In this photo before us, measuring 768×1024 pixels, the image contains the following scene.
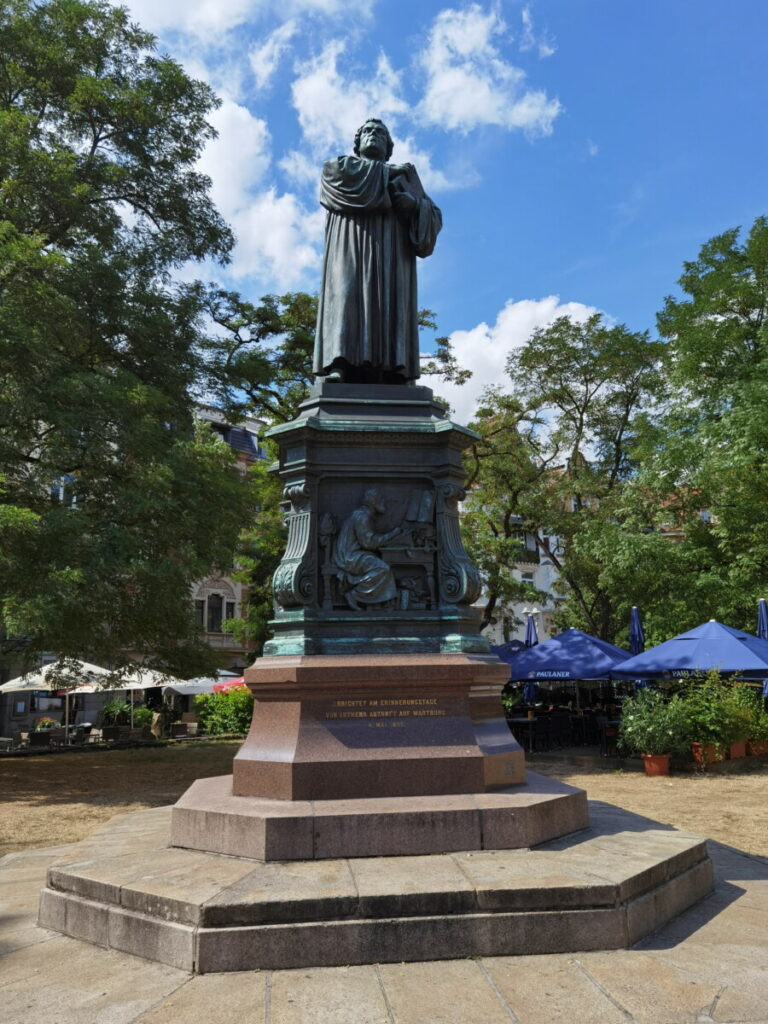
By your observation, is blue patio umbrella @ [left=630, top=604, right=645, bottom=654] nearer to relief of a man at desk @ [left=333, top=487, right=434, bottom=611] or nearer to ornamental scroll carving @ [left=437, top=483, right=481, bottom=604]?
ornamental scroll carving @ [left=437, top=483, right=481, bottom=604]

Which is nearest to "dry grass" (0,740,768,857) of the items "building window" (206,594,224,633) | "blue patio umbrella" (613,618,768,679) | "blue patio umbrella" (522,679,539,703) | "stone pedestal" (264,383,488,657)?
"blue patio umbrella" (613,618,768,679)

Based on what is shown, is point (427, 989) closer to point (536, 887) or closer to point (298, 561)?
point (536, 887)

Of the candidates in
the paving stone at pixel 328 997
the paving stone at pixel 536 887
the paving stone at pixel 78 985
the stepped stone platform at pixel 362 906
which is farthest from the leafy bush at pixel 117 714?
the paving stone at pixel 328 997

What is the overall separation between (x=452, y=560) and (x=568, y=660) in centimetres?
1320

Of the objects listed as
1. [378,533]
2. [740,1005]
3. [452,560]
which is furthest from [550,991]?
[378,533]

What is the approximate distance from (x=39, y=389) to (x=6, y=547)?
10.9ft

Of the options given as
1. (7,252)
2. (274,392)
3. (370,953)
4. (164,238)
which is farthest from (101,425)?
(370,953)

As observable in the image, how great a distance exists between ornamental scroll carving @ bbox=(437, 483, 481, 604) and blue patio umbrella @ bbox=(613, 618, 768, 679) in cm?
1120

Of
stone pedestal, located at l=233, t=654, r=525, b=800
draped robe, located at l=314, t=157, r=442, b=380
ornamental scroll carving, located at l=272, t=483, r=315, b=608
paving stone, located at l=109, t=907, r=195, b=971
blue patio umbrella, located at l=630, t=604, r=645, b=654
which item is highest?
draped robe, located at l=314, t=157, r=442, b=380

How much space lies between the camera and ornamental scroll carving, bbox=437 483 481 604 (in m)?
6.90

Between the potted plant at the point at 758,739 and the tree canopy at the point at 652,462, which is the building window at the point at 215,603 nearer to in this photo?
the tree canopy at the point at 652,462

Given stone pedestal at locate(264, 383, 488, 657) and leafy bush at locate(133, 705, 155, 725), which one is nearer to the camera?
stone pedestal at locate(264, 383, 488, 657)

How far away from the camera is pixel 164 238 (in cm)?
2131

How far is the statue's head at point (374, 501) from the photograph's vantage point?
698 cm
